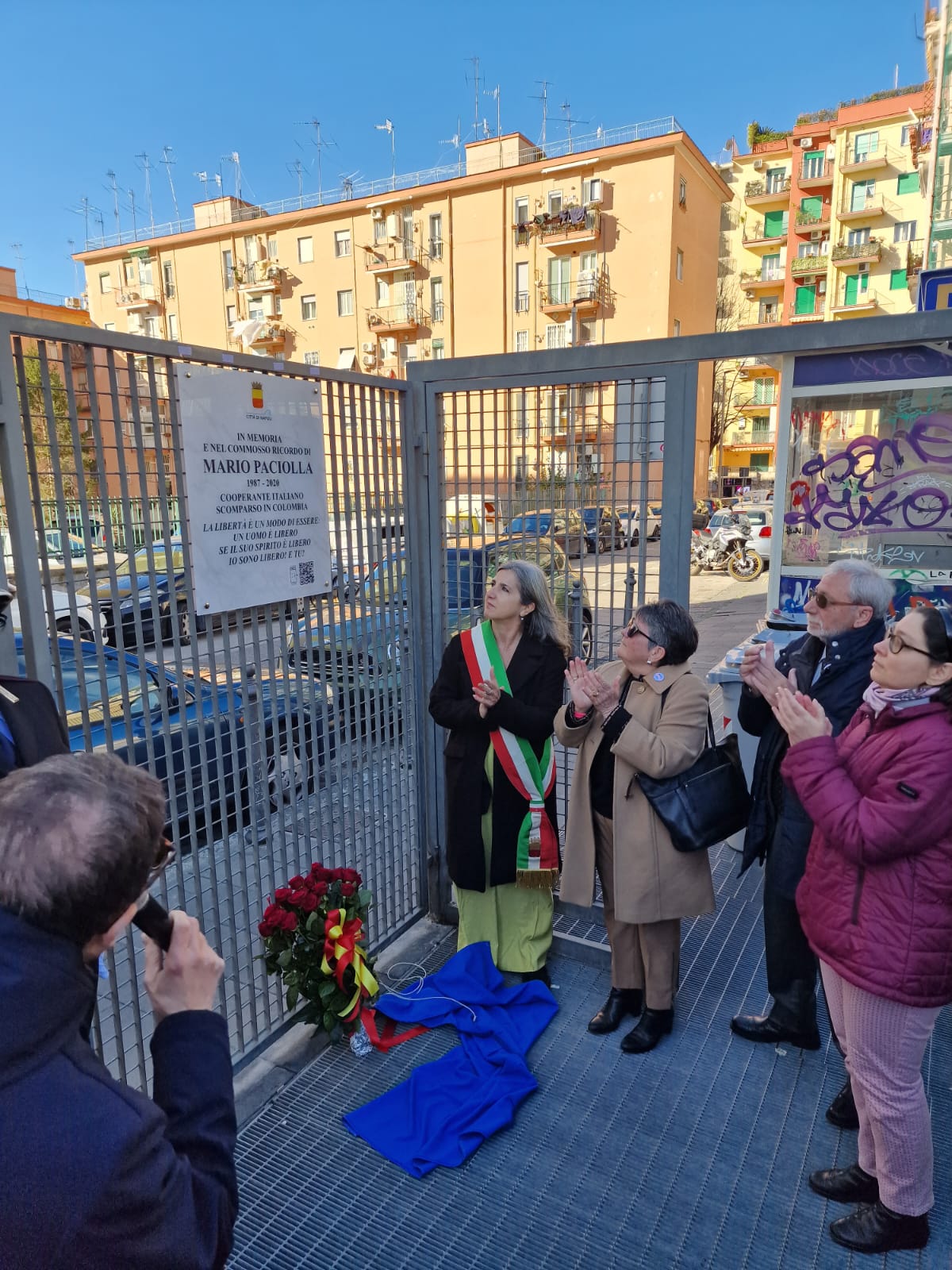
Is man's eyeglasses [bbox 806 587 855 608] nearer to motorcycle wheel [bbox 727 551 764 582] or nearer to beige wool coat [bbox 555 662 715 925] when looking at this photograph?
beige wool coat [bbox 555 662 715 925]

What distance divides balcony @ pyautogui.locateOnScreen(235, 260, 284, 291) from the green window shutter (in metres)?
25.7

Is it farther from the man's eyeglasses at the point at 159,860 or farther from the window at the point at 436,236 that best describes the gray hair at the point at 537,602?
the window at the point at 436,236

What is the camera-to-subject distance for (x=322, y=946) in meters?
2.79

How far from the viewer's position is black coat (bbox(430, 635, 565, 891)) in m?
3.13

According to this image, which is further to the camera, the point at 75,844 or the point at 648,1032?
the point at 648,1032

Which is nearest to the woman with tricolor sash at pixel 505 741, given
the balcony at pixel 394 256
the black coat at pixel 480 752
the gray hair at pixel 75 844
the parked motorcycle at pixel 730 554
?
the black coat at pixel 480 752

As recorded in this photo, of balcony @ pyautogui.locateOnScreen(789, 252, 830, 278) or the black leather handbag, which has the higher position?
balcony @ pyautogui.locateOnScreen(789, 252, 830, 278)

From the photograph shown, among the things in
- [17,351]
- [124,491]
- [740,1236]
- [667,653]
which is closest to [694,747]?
[667,653]

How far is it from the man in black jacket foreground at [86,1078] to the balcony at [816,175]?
150 feet

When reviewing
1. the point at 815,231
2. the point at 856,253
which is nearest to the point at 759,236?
the point at 815,231

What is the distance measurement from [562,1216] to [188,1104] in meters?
1.65

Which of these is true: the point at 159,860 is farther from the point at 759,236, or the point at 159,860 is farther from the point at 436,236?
the point at 759,236

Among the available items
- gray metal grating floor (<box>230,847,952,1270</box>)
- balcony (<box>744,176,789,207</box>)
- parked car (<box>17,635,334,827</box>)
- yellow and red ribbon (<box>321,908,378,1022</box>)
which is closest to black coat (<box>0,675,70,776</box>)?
parked car (<box>17,635,334,827</box>)

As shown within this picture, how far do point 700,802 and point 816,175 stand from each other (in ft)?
147
